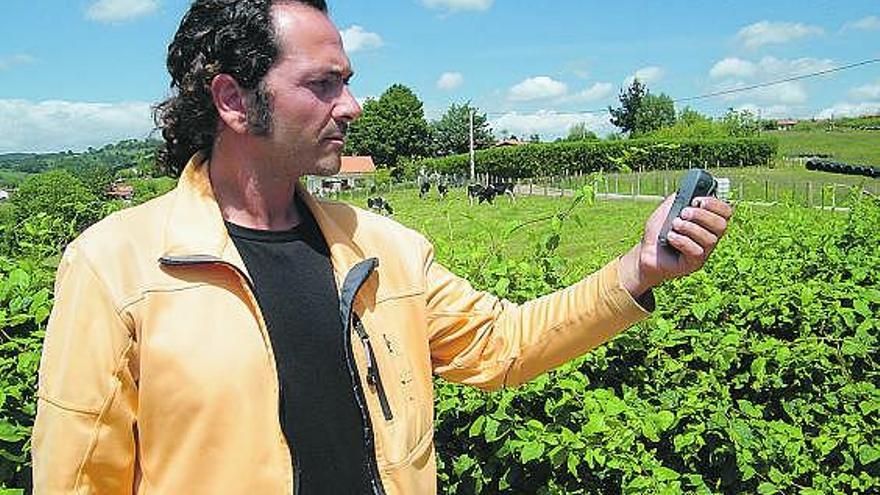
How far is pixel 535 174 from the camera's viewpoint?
5725 cm

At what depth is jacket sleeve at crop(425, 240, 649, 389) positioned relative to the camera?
1.93 meters

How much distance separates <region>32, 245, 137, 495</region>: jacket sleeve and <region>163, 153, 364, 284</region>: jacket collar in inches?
6.4

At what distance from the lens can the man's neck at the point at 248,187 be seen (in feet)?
6.18

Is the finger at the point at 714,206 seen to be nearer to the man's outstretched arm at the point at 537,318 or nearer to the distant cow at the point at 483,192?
the man's outstretched arm at the point at 537,318

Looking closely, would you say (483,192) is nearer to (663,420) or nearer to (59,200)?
(59,200)

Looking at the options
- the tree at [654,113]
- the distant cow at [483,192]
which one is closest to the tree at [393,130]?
the tree at [654,113]

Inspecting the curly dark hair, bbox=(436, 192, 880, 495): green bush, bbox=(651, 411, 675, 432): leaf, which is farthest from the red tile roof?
the curly dark hair

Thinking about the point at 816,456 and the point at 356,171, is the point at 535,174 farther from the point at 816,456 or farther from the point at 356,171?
the point at 816,456

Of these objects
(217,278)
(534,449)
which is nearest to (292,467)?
(217,278)

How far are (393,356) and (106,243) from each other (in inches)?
23.0

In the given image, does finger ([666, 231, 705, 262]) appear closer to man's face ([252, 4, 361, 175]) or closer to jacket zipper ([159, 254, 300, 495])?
man's face ([252, 4, 361, 175])

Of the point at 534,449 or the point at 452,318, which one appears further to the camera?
the point at 534,449

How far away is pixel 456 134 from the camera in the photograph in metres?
87.1

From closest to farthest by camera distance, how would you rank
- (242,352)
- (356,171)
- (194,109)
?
(242,352), (194,109), (356,171)
